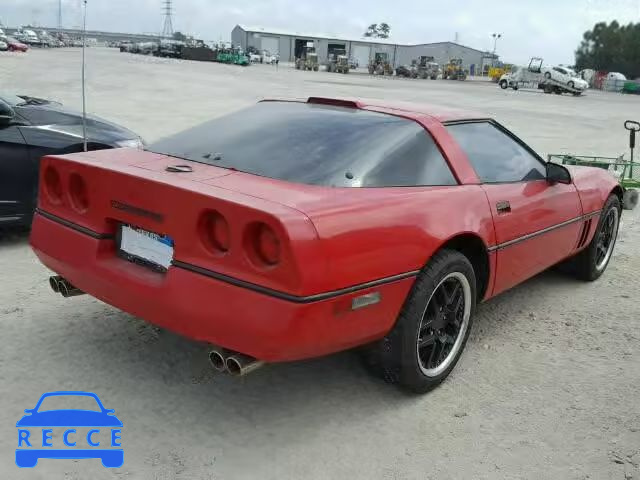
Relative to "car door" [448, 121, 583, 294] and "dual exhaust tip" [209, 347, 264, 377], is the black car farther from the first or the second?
"dual exhaust tip" [209, 347, 264, 377]

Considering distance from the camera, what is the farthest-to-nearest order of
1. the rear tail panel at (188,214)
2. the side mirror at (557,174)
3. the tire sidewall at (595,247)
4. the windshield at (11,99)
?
the windshield at (11,99)
the tire sidewall at (595,247)
the side mirror at (557,174)
the rear tail panel at (188,214)

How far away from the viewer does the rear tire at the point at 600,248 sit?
4.79 metres

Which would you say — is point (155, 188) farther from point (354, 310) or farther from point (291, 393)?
point (291, 393)

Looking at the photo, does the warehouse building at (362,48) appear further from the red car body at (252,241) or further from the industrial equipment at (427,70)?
the red car body at (252,241)

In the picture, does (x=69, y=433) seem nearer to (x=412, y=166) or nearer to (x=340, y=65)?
(x=412, y=166)

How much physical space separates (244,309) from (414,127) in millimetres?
1466

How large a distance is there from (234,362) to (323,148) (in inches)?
44.8

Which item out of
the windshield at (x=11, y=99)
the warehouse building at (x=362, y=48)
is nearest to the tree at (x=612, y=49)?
the warehouse building at (x=362, y=48)

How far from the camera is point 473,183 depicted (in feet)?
10.9

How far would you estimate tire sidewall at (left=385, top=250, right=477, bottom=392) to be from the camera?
280 cm

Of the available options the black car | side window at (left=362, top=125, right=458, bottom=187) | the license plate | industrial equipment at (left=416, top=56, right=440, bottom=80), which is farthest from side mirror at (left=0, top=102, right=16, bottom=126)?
industrial equipment at (left=416, top=56, right=440, bottom=80)

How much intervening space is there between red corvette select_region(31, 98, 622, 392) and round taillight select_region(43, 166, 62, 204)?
0.01 m

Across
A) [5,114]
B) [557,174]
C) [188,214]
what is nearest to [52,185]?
[188,214]

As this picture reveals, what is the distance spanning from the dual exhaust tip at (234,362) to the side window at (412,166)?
0.92m
